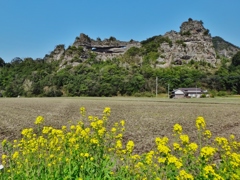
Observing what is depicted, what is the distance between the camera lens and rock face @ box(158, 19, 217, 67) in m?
148

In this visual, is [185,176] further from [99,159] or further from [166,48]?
[166,48]

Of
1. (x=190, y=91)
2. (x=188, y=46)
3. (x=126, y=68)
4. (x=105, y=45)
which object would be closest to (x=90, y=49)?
(x=105, y=45)

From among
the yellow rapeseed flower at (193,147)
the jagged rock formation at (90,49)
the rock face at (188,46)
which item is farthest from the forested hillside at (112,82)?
the yellow rapeseed flower at (193,147)

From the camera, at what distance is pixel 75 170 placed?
13.4ft

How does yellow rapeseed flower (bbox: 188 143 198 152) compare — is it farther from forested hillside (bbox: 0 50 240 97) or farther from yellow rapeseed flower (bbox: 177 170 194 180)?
forested hillside (bbox: 0 50 240 97)

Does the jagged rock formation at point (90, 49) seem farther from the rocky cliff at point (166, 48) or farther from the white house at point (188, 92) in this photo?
the white house at point (188, 92)

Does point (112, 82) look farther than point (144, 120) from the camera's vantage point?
Yes

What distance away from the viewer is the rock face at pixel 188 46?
14750 cm

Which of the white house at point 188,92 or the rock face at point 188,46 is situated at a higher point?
the rock face at point 188,46

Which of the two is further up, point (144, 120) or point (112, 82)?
point (112, 82)

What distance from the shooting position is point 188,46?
158m

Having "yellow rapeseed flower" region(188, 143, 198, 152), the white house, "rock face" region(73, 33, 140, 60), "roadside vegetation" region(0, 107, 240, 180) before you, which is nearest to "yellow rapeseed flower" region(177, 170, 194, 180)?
"roadside vegetation" region(0, 107, 240, 180)

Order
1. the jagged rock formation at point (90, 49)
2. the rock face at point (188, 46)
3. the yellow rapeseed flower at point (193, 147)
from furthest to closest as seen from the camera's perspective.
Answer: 1. the jagged rock formation at point (90, 49)
2. the rock face at point (188, 46)
3. the yellow rapeseed flower at point (193, 147)

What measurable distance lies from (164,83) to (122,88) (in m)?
19.0
